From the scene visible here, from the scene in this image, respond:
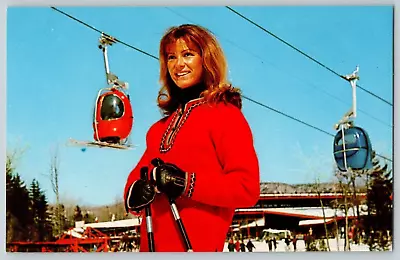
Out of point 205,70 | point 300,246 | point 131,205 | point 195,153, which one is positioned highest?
point 205,70

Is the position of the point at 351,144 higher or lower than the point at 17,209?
higher

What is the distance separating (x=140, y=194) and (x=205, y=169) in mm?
171

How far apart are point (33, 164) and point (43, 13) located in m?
0.39

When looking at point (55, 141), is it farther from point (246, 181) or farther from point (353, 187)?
point (353, 187)

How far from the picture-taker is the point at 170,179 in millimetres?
1807

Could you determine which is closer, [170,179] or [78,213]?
[170,179]

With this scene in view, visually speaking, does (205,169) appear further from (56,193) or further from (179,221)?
(56,193)

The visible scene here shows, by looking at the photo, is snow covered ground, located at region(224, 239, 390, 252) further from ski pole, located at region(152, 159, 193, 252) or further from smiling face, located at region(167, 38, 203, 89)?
smiling face, located at region(167, 38, 203, 89)

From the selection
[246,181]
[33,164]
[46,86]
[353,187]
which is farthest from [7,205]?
[353,187]

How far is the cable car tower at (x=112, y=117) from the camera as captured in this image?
1.92 m

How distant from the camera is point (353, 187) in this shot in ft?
6.30

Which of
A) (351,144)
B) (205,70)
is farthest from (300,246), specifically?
(205,70)

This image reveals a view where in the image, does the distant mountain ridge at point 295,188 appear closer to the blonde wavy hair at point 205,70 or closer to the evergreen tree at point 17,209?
the blonde wavy hair at point 205,70

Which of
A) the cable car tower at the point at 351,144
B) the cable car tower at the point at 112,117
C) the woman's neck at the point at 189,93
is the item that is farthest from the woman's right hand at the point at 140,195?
the cable car tower at the point at 351,144
